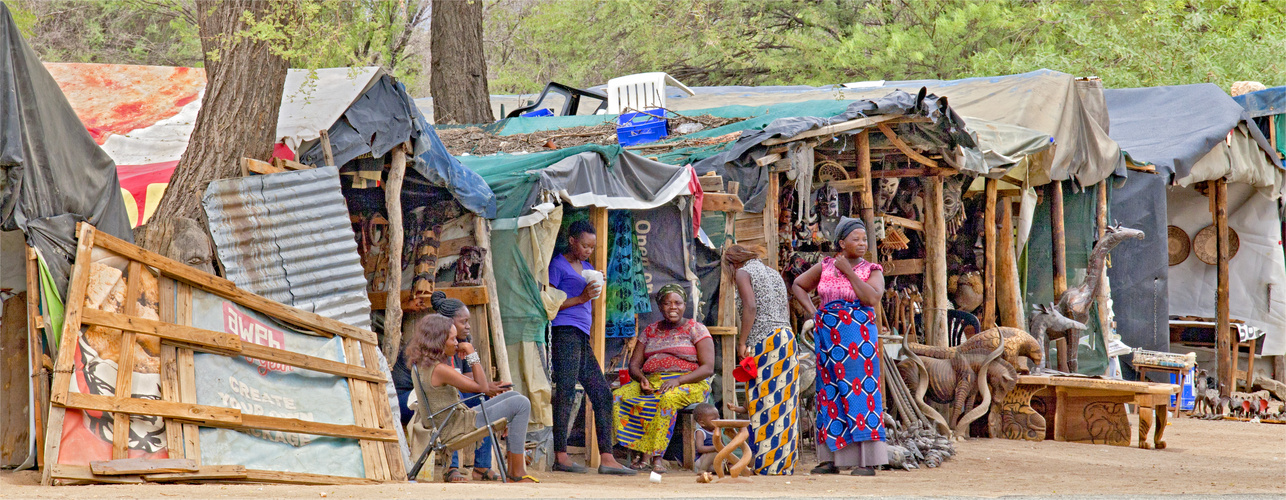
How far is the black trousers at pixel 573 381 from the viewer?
7871 millimetres

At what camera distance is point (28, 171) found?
224 inches

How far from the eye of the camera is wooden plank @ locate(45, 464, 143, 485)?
500 centimetres

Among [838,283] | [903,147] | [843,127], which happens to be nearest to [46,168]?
[838,283]

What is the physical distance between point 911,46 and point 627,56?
17.3 feet

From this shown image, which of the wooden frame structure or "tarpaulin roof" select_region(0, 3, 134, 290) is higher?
"tarpaulin roof" select_region(0, 3, 134, 290)

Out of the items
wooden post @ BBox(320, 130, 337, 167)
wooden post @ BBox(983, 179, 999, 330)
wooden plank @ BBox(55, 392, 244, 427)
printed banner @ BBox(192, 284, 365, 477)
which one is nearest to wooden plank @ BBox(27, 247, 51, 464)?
wooden plank @ BBox(55, 392, 244, 427)

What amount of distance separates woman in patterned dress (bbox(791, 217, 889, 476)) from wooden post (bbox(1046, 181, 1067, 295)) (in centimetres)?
601

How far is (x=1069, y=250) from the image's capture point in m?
13.6

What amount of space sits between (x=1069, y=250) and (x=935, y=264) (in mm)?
2923

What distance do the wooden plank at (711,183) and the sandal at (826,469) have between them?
2.23m

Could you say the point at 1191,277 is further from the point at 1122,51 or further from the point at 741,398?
the point at 741,398

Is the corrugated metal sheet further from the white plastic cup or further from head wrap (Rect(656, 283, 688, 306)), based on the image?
head wrap (Rect(656, 283, 688, 306))

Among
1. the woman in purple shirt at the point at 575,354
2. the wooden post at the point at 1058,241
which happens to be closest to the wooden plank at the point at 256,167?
the woman in purple shirt at the point at 575,354

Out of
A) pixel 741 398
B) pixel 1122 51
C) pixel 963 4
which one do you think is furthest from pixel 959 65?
pixel 741 398
